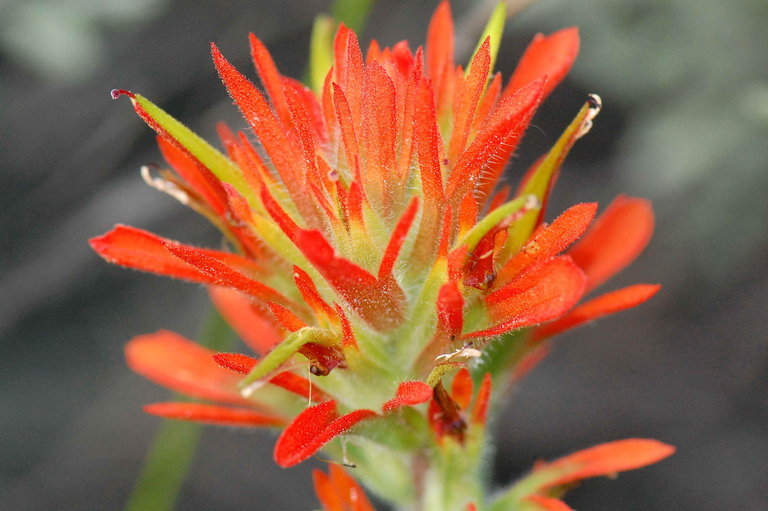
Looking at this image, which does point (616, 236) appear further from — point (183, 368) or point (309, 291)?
point (183, 368)

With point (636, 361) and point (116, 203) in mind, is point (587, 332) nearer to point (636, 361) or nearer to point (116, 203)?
point (636, 361)

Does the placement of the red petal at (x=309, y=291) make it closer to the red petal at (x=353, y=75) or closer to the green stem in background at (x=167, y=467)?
the red petal at (x=353, y=75)

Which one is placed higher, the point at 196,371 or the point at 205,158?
the point at 205,158

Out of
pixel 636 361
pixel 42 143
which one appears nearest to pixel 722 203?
pixel 636 361

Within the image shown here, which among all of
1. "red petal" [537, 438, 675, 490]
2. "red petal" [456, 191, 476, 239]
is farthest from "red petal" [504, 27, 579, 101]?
"red petal" [537, 438, 675, 490]

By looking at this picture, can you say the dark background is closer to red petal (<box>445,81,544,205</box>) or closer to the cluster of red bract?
the cluster of red bract
